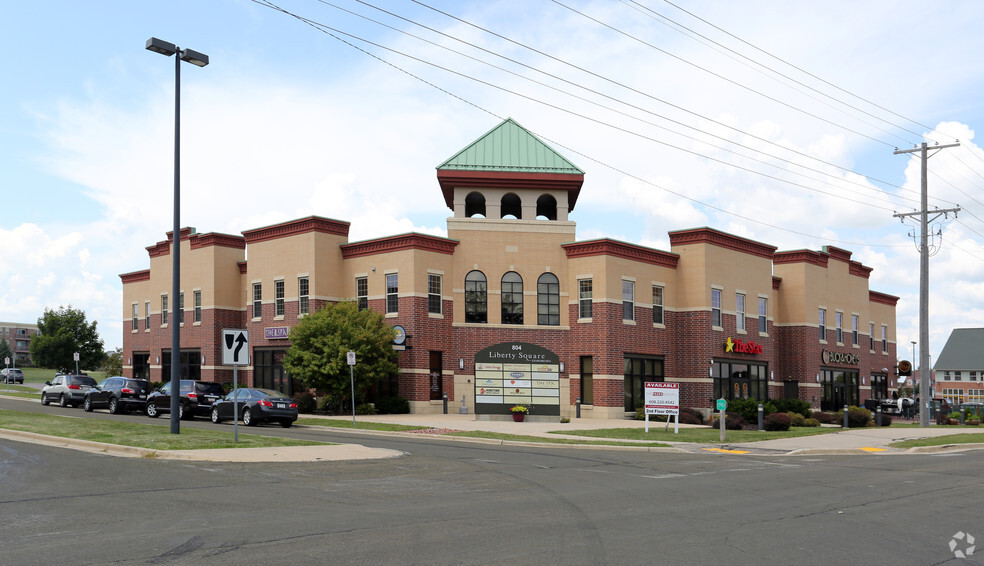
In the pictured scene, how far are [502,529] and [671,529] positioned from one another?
2.09 metres

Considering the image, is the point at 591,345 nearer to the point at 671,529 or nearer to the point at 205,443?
the point at 205,443

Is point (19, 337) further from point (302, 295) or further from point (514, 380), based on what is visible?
point (514, 380)

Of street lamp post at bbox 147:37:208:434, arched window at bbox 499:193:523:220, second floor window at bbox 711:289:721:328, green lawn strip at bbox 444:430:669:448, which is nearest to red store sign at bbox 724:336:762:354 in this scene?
second floor window at bbox 711:289:721:328

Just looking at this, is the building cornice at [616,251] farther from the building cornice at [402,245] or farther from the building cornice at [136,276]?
the building cornice at [136,276]

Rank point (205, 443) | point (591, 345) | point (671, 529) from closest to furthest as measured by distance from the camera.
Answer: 1. point (671, 529)
2. point (205, 443)
3. point (591, 345)

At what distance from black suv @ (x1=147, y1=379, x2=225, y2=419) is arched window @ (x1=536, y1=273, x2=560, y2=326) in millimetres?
15930

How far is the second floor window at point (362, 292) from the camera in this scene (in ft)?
135

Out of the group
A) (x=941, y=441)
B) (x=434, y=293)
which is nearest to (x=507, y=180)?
(x=434, y=293)

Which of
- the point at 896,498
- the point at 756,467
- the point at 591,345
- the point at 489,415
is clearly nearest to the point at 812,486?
the point at 896,498

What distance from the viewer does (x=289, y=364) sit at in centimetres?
3741

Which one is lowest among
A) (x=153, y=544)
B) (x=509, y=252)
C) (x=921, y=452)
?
(x=921, y=452)

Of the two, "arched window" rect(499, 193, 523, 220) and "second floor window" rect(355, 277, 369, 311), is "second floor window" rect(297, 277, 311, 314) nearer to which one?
"second floor window" rect(355, 277, 369, 311)

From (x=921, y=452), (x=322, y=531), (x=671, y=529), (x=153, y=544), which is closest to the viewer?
(x=153, y=544)

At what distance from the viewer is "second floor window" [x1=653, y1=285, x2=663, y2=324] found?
4225 cm
